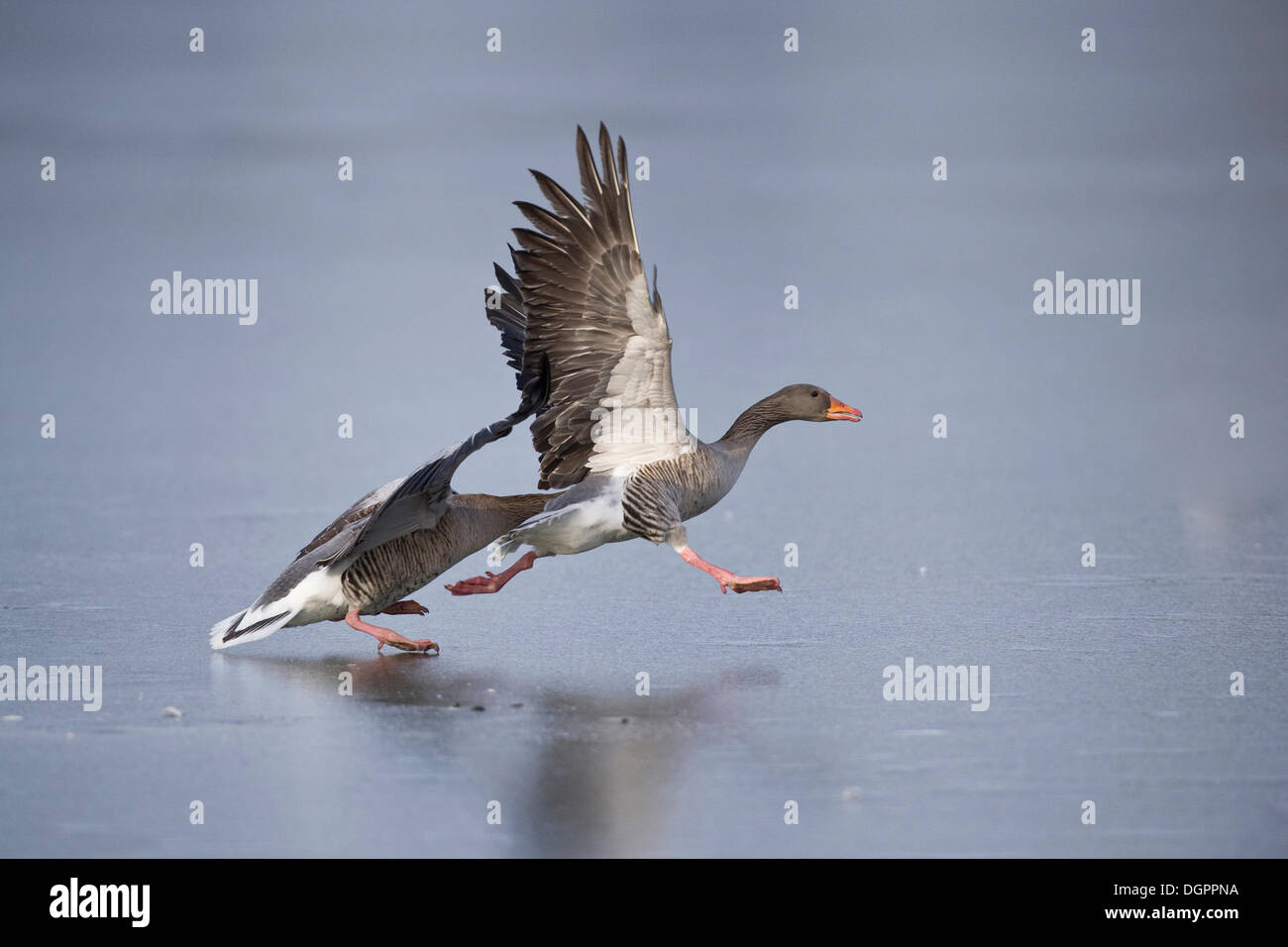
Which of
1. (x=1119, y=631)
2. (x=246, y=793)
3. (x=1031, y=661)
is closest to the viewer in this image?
(x=246, y=793)

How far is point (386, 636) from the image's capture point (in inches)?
227

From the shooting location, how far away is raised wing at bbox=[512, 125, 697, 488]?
6270 mm

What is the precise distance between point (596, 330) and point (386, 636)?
1.54 meters

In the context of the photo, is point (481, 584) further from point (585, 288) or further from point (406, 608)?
point (585, 288)

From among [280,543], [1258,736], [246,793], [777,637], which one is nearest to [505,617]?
[777,637]

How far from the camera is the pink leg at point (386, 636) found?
18.9 feet

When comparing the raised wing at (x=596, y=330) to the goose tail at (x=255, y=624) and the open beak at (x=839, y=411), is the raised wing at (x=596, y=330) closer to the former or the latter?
the open beak at (x=839, y=411)

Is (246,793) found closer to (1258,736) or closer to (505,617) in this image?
(505,617)

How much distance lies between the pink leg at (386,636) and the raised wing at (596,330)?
1093 mm

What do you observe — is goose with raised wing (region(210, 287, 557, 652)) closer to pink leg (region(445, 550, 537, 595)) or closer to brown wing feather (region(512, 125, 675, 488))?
pink leg (region(445, 550, 537, 595))

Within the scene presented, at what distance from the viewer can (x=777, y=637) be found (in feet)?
19.9

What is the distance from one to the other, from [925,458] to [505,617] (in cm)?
473

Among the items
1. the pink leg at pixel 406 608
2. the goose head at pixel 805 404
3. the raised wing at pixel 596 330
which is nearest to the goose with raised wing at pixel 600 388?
the raised wing at pixel 596 330

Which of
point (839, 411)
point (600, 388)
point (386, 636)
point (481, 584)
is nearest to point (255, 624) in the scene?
point (386, 636)
